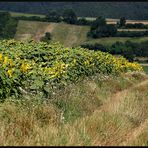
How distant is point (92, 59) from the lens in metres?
21.5

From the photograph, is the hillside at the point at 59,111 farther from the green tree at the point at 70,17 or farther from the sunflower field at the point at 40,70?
the green tree at the point at 70,17

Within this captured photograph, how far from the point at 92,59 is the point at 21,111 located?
12547mm

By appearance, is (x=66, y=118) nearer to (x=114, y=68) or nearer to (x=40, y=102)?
(x=40, y=102)

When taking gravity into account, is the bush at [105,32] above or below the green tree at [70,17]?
below

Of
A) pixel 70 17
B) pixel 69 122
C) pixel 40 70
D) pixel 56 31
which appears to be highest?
pixel 70 17

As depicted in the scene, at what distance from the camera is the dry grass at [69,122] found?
7.93 meters

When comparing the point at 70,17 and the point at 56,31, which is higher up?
the point at 70,17

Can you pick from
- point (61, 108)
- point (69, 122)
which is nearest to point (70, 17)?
point (61, 108)

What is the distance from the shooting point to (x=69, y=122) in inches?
408

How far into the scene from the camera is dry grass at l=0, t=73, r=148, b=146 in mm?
7925

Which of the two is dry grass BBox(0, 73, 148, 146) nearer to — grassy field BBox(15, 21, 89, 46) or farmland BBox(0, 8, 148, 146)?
farmland BBox(0, 8, 148, 146)

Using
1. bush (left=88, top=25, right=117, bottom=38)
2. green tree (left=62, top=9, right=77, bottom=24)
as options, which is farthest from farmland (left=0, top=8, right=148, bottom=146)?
green tree (left=62, top=9, right=77, bottom=24)

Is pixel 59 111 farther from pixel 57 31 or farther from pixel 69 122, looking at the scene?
pixel 57 31

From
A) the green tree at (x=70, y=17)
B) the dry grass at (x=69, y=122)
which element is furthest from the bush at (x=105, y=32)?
the dry grass at (x=69, y=122)
